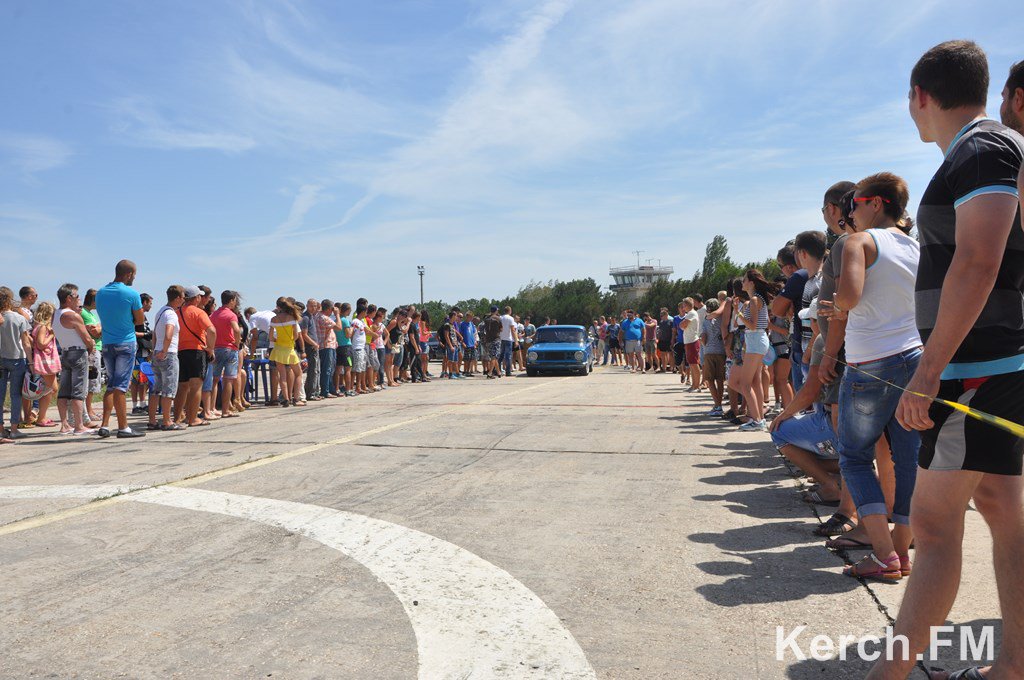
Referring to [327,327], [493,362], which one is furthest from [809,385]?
[493,362]

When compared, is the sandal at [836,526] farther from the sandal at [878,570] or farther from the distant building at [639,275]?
the distant building at [639,275]

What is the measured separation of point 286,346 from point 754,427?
8.15 m

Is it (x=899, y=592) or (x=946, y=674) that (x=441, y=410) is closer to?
(x=899, y=592)

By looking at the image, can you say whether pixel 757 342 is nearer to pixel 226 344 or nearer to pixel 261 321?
pixel 226 344

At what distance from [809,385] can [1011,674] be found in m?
2.41

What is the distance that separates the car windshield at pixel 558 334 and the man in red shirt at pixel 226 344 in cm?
1370

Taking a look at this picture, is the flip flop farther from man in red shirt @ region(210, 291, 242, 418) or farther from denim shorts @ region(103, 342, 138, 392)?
man in red shirt @ region(210, 291, 242, 418)

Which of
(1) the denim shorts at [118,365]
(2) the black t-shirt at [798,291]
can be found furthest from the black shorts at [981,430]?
(1) the denim shorts at [118,365]

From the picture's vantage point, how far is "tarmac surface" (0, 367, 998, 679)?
9.43 feet

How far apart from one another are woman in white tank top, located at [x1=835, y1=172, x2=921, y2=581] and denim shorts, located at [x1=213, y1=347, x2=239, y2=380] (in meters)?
10.3

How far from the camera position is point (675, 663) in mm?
2795

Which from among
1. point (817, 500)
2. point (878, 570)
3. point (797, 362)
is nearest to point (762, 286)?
point (797, 362)

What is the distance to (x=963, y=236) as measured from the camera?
7.80 ft

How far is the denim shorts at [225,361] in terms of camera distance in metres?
12.1
